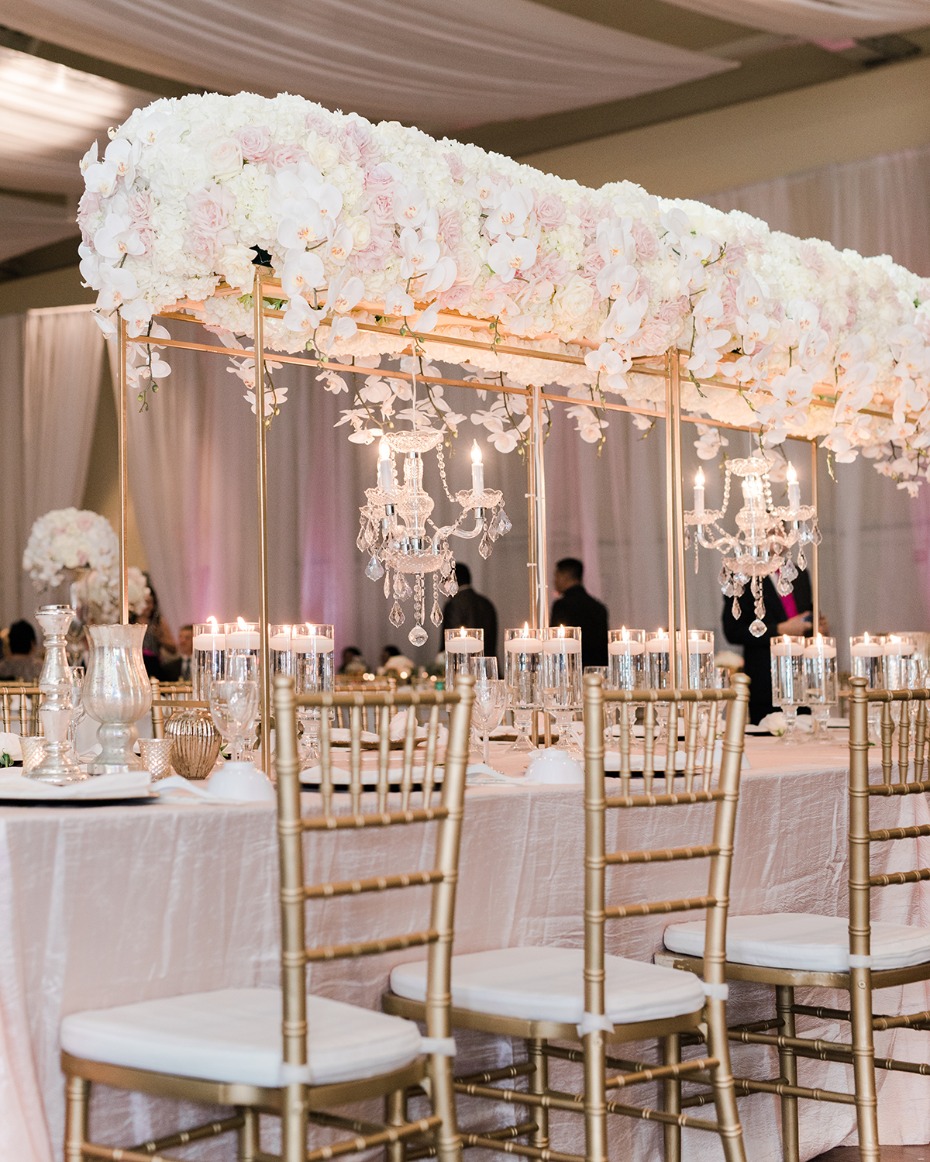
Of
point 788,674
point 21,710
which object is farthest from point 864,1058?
point 21,710

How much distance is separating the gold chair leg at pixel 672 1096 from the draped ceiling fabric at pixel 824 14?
5.19 metres

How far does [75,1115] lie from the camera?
2.25 metres

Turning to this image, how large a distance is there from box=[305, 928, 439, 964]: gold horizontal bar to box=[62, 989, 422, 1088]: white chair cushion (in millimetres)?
109

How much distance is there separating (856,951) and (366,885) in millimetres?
1124

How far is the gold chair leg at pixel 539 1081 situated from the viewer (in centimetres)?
282

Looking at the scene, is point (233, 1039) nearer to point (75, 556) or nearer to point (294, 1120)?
point (294, 1120)

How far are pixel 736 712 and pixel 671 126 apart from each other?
7.49m

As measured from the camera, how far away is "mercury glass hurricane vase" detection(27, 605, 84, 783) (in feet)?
9.01

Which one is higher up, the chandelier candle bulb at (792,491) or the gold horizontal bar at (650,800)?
the chandelier candle bulb at (792,491)

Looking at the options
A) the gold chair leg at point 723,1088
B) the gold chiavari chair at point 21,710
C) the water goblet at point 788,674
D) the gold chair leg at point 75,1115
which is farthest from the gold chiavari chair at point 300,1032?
the gold chiavari chair at point 21,710

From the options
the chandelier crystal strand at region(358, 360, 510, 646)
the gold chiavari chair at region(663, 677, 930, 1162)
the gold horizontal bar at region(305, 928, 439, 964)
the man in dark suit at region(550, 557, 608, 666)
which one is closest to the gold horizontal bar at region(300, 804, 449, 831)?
the gold horizontal bar at region(305, 928, 439, 964)

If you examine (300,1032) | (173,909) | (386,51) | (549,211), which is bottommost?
(300,1032)

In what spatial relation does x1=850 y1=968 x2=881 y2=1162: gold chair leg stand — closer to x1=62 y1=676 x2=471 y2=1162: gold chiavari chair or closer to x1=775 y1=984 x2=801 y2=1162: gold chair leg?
x1=775 y1=984 x2=801 y2=1162: gold chair leg

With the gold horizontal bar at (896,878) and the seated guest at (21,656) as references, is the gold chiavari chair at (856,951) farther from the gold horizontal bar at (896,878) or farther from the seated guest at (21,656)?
the seated guest at (21,656)
